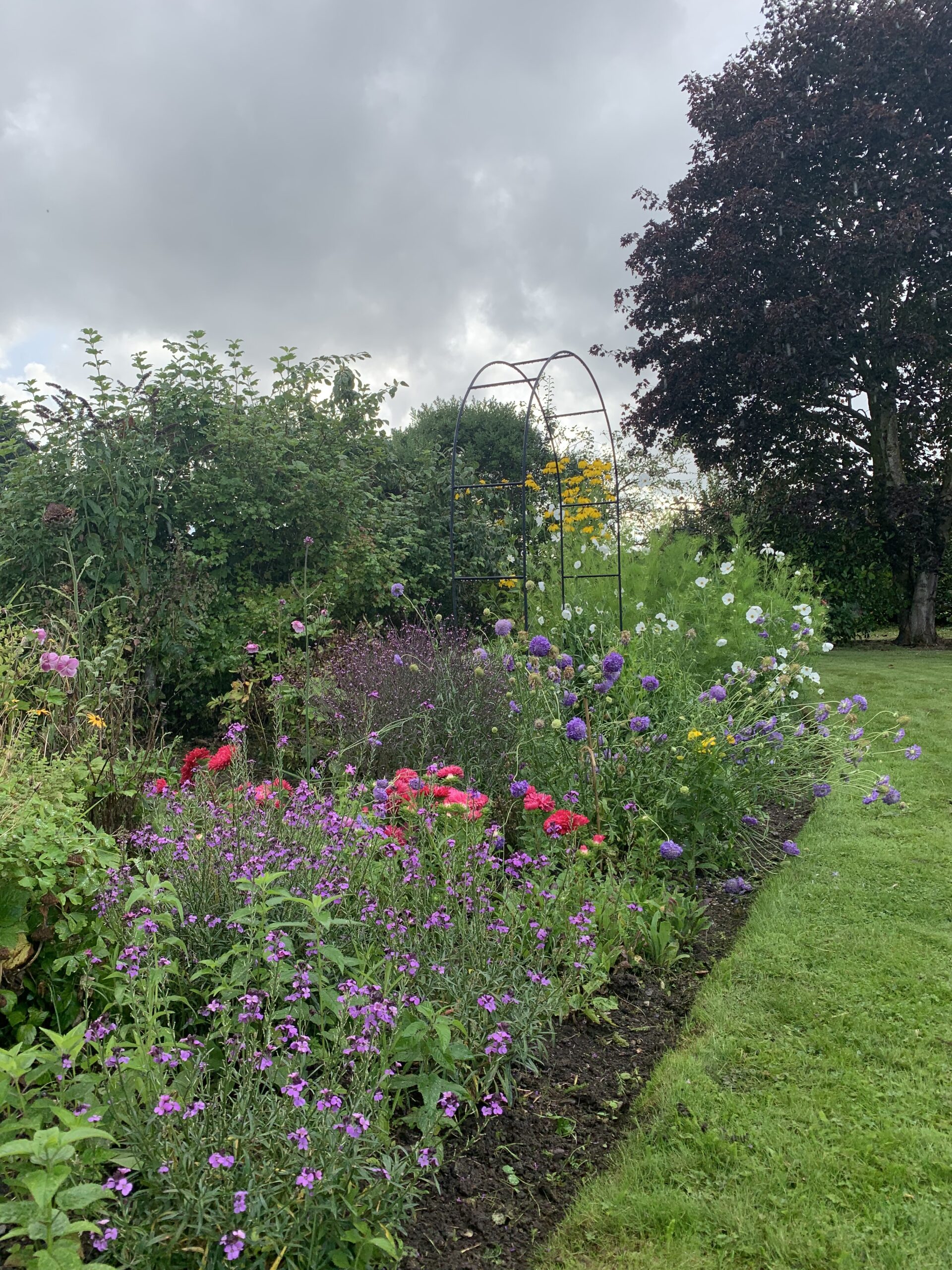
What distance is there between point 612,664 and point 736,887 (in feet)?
3.09

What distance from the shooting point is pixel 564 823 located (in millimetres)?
2793

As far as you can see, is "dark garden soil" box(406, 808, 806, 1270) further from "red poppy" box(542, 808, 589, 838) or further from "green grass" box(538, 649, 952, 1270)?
"red poppy" box(542, 808, 589, 838)

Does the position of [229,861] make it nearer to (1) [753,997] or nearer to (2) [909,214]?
(1) [753,997]

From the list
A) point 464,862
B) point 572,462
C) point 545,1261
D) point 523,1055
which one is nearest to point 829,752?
point 464,862

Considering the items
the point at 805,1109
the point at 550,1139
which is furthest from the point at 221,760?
the point at 805,1109

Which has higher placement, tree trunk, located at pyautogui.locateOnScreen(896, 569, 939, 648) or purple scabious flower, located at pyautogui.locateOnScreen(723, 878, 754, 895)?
tree trunk, located at pyautogui.locateOnScreen(896, 569, 939, 648)

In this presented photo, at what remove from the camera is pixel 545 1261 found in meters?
1.53

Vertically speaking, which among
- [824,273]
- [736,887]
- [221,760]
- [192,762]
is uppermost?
[824,273]

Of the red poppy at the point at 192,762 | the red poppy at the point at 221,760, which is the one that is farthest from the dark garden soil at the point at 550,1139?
the red poppy at the point at 192,762

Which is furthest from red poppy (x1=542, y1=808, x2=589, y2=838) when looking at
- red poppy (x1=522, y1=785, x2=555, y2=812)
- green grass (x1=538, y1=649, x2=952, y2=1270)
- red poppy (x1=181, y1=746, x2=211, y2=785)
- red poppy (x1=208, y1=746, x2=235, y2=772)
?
red poppy (x1=181, y1=746, x2=211, y2=785)

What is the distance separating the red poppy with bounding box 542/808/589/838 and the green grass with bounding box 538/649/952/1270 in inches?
24.7

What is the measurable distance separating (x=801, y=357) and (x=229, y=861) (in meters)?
10.7

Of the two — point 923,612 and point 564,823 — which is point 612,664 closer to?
point 564,823

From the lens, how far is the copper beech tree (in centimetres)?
1037
